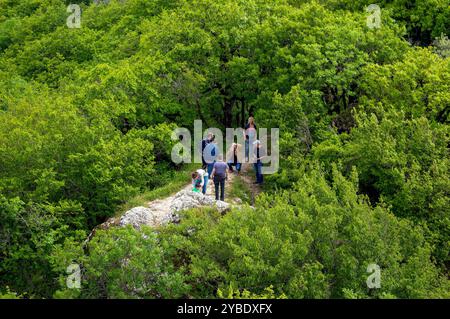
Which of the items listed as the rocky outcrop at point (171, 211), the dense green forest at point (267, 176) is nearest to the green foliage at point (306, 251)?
the dense green forest at point (267, 176)

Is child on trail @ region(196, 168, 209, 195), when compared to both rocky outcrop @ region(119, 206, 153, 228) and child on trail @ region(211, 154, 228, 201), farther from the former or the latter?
rocky outcrop @ region(119, 206, 153, 228)

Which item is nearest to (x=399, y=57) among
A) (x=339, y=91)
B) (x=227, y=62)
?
(x=339, y=91)

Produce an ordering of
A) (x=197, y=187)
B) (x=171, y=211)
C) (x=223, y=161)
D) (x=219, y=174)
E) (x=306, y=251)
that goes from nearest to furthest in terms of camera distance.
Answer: (x=306, y=251)
(x=171, y=211)
(x=219, y=174)
(x=197, y=187)
(x=223, y=161)

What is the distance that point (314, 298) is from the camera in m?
19.6

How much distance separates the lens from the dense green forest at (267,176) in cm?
2052

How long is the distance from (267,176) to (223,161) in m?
2.01

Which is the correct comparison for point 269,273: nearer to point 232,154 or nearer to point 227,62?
point 232,154

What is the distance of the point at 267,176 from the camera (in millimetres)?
28531

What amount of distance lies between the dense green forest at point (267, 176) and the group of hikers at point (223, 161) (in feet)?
3.01

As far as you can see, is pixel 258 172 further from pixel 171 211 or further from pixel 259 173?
pixel 171 211

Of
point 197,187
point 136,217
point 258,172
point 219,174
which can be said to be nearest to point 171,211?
point 136,217

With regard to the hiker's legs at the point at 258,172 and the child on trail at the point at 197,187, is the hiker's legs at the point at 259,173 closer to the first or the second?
the hiker's legs at the point at 258,172

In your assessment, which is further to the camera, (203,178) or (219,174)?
(203,178)

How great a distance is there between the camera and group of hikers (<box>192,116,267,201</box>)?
25688 mm
